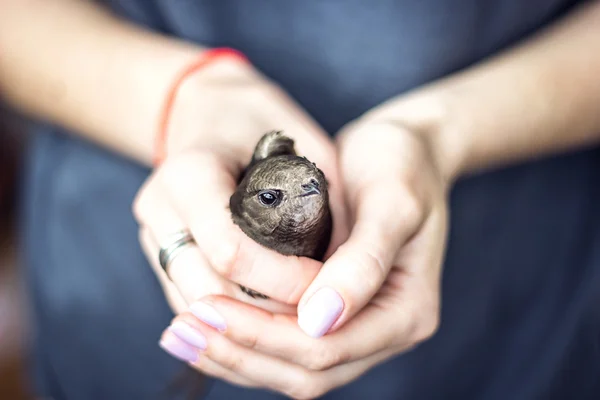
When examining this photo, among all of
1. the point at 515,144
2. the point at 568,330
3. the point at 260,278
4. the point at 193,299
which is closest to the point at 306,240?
the point at 260,278

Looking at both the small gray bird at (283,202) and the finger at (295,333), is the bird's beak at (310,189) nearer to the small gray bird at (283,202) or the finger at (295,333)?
the small gray bird at (283,202)

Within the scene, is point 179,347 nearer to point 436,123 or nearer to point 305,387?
point 305,387

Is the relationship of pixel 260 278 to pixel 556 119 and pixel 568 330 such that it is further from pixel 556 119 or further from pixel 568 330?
pixel 568 330

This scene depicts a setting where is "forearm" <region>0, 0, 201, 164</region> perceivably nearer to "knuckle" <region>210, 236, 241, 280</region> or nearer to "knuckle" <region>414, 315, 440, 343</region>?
"knuckle" <region>210, 236, 241, 280</region>

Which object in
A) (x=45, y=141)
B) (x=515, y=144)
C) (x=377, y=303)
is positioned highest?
(x=515, y=144)

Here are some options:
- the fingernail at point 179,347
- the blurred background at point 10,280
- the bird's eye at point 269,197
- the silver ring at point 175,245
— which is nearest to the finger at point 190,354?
the fingernail at point 179,347

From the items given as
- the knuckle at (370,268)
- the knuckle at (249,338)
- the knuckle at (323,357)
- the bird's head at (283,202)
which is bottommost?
the knuckle at (249,338)

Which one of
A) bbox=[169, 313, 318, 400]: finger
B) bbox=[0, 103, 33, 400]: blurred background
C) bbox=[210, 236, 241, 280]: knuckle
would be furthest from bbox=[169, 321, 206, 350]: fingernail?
bbox=[0, 103, 33, 400]: blurred background

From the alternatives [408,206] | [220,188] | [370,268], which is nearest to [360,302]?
[370,268]
